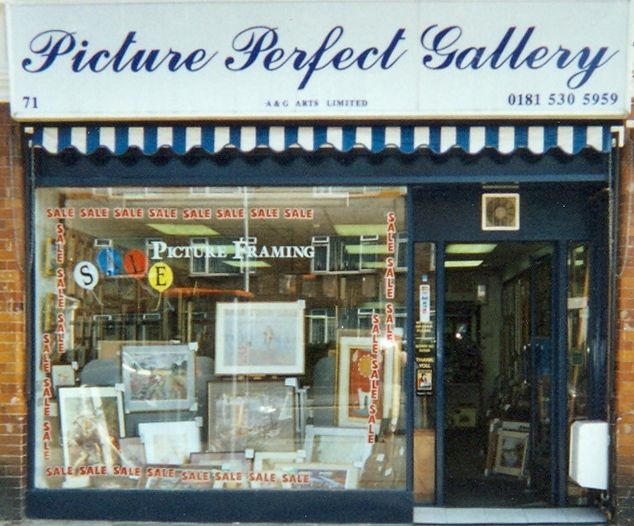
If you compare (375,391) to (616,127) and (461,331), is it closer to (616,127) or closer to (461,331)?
(616,127)

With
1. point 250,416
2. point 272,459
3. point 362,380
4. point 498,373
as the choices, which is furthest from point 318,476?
point 498,373

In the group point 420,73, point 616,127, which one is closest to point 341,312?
point 420,73

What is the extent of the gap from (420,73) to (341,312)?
6.70 ft

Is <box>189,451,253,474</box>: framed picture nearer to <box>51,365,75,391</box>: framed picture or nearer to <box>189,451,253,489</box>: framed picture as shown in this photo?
<box>189,451,253,489</box>: framed picture

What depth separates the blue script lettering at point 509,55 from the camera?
234 inches

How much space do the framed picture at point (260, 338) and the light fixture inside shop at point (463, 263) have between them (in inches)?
137

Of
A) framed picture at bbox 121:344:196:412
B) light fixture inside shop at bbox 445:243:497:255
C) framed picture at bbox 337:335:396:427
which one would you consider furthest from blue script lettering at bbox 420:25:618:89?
framed picture at bbox 121:344:196:412

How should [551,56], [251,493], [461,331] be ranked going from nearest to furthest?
1. [551,56]
2. [251,493]
3. [461,331]

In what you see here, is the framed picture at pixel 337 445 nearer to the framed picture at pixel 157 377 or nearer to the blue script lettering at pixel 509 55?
the framed picture at pixel 157 377

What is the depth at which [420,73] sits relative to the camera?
19.7 ft

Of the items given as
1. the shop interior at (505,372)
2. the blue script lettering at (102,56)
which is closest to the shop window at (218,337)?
the blue script lettering at (102,56)

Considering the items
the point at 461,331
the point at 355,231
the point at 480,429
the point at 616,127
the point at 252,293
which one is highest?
the point at 616,127

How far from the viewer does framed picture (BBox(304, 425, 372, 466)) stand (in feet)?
21.9

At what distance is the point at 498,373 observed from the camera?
10578 millimetres
